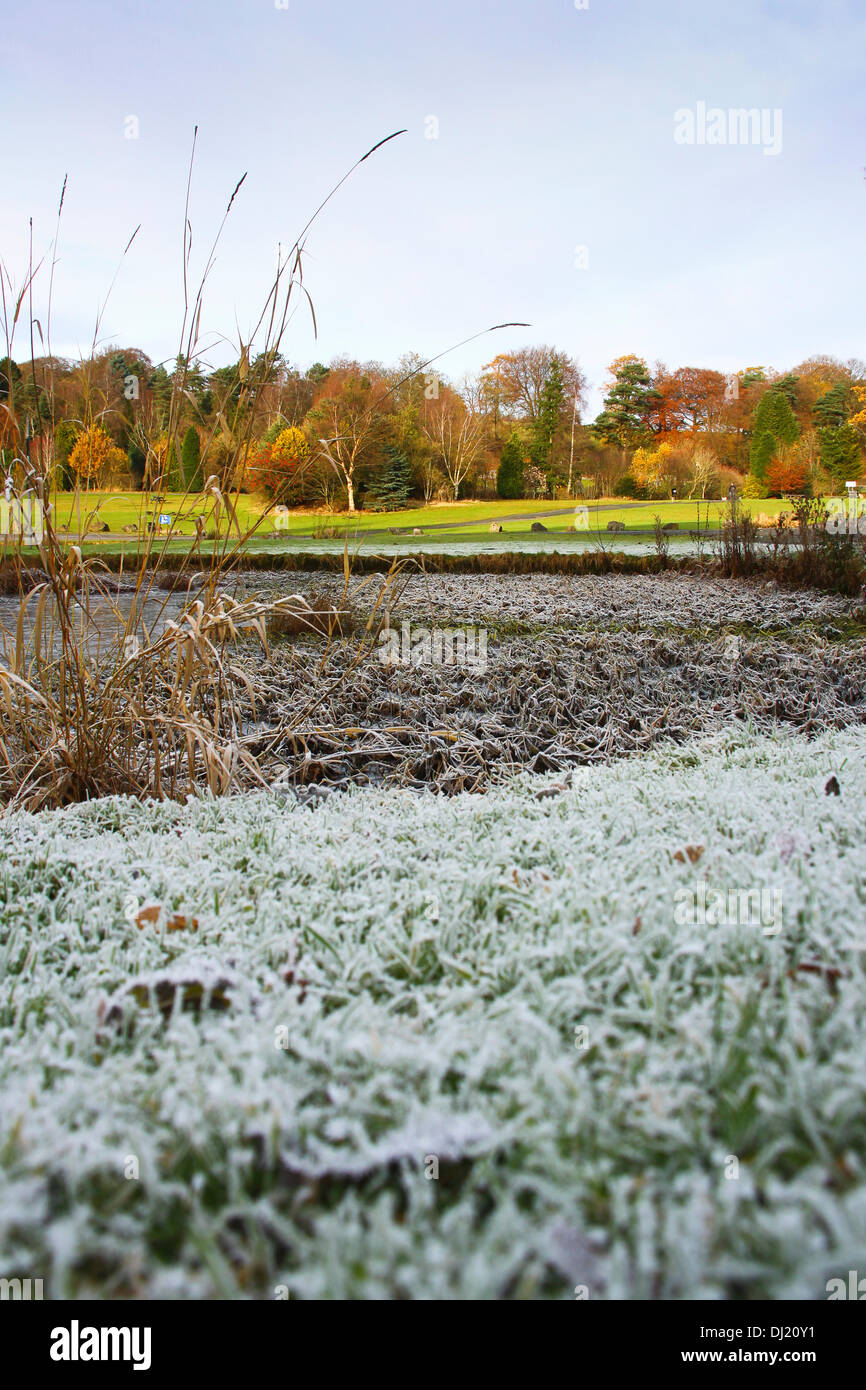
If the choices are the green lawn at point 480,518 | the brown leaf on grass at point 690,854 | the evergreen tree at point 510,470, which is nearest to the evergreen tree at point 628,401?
the green lawn at point 480,518

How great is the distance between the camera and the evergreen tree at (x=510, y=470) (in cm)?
1510

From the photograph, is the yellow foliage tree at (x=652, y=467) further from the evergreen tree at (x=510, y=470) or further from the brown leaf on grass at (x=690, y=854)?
the brown leaf on grass at (x=690, y=854)

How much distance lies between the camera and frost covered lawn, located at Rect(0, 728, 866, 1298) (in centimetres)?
51

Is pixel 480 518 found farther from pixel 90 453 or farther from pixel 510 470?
pixel 90 453

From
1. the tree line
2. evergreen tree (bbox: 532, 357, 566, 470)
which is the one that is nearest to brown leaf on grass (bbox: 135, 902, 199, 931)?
the tree line

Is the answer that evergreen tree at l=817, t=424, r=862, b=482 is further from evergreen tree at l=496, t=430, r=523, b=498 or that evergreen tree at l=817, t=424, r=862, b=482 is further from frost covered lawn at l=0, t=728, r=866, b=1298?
frost covered lawn at l=0, t=728, r=866, b=1298

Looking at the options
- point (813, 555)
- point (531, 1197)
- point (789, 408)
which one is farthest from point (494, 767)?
point (789, 408)

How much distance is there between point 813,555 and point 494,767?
4.57 m

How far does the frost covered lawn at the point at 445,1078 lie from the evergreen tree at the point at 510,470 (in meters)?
14.7

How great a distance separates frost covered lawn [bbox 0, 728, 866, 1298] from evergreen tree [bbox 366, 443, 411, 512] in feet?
36.2

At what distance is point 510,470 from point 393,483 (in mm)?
3905

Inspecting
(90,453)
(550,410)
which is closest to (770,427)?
(550,410)
